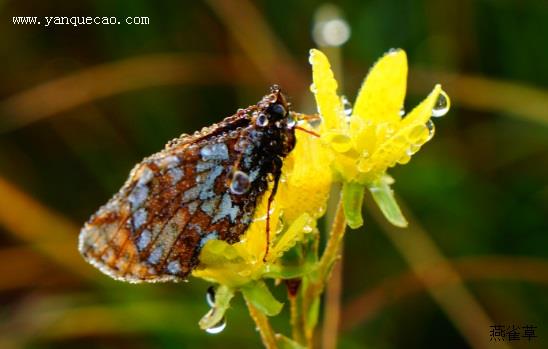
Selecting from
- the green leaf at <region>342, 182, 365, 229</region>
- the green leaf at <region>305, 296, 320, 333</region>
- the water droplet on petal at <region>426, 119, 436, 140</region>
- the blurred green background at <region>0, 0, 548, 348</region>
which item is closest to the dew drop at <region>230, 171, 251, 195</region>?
the green leaf at <region>342, 182, 365, 229</region>

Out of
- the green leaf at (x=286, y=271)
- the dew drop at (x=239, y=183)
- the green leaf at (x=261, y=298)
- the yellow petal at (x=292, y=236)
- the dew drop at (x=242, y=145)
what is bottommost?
the green leaf at (x=261, y=298)

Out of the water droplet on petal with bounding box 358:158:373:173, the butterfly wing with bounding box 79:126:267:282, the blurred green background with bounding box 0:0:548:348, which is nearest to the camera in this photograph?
the butterfly wing with bounding box 79:126:267:282

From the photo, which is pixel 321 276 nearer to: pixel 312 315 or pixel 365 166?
pixel 312 315

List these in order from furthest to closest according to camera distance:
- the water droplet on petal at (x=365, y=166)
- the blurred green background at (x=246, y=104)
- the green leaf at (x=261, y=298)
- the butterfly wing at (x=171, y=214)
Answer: the blurred green background at (x=246, y=104), the water droplet on petal at (x=365, y=166), the green leaf at (x=261, y=298), the butterfly wing at (x=171, y=214)

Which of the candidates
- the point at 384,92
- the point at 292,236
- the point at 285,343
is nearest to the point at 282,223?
the point at 292,236

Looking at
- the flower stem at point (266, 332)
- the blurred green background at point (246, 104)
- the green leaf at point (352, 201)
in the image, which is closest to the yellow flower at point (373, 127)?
the green leaf at point (352, 201)

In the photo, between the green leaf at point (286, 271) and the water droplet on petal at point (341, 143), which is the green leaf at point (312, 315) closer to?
the green leaf at point (286, 271)

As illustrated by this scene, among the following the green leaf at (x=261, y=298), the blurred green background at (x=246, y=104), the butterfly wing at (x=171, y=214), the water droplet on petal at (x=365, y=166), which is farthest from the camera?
the blurred green background at (x=246, y=104)

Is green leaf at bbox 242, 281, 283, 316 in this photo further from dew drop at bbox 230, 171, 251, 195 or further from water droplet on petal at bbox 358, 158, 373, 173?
water droplet on petal at bbox 358, 158, 373, 173
